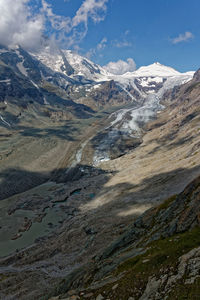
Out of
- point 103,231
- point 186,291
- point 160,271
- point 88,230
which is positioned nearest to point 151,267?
point 160,271

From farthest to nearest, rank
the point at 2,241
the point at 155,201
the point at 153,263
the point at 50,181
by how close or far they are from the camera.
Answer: the point at 50,181 → the point at 2,241 → the point at 155,201 → the point at 153,263

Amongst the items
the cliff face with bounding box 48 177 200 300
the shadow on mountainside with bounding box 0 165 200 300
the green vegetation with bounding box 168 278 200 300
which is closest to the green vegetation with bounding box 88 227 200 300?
the cliff face with bounding box 48 177 200 300

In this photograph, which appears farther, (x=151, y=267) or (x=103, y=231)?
(x=103, y=231)

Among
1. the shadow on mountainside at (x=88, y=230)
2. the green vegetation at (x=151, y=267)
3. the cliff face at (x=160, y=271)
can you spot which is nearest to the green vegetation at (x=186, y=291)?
the cliff face at (x=160, y=271)

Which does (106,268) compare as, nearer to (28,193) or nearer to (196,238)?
(196,238)

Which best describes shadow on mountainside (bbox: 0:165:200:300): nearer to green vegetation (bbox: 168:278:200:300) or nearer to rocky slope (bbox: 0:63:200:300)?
rocky slope (bbox: 0:63:200:300)

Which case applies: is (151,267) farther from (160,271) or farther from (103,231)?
(103,231)

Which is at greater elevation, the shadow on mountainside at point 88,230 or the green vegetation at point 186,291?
the green vegetation at point 186,291

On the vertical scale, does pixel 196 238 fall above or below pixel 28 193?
below

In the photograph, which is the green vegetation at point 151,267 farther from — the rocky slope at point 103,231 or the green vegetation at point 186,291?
the green vegetation at point 186,291

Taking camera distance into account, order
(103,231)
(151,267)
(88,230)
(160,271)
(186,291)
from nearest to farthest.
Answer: (186,291)
(160,271)
(151,267)
(103,231)
(88,230)

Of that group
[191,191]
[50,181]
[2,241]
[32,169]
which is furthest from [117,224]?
[32,169]
